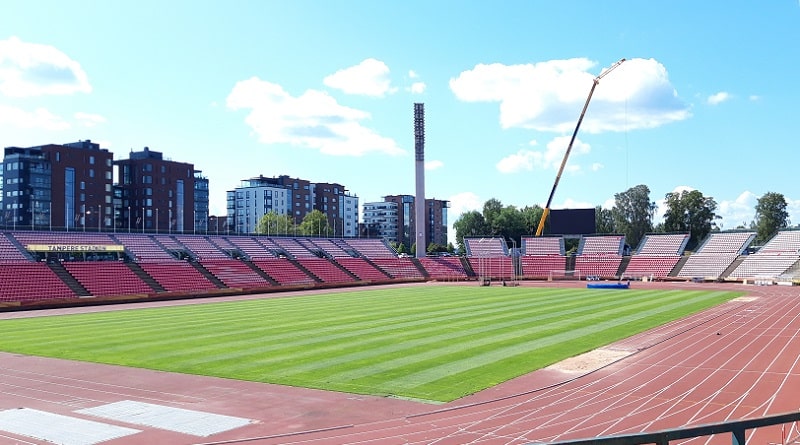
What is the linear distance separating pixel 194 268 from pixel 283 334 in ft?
141

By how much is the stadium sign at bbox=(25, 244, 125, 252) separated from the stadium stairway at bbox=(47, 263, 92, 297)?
15.4 feet

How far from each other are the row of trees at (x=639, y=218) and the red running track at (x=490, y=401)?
94.1 m

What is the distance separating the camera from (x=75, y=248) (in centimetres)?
6494

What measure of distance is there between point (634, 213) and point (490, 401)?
13175cm

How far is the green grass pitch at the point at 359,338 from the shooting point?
65.9 ft

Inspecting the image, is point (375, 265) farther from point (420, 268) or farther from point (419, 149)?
point (419, 149)

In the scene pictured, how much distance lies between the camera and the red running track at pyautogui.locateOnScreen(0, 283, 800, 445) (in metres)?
13.7

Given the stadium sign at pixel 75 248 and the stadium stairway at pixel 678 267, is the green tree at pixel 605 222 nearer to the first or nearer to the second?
the stadium stairway at pixel 678 267

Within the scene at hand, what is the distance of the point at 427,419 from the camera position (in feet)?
48.6

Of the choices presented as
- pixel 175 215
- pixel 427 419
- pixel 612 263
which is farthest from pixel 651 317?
pixel 175 215

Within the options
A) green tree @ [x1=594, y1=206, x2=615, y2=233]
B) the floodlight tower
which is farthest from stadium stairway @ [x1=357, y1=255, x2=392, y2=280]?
green tree @ [x1=594, y1=206, x2=615, y2=233]

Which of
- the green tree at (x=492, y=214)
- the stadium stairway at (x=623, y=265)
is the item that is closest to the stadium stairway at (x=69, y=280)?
the stadium stairway at (x=623, y=265)

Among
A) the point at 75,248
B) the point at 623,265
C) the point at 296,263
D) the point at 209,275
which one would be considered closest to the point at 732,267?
the point at 623,265

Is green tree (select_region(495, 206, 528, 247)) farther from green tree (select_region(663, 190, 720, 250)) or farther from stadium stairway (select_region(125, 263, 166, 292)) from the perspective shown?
stadium stairway (select_region(125, 263, 166, 292))
